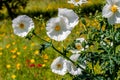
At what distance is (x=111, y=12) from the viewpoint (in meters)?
3.37

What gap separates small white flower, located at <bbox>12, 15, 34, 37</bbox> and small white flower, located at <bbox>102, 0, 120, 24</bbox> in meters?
0.61

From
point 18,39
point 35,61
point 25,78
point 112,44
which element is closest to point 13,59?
point 35,61

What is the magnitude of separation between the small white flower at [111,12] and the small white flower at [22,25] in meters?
0.61

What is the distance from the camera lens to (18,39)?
9273 mm

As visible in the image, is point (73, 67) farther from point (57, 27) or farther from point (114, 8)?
point (114, 8)

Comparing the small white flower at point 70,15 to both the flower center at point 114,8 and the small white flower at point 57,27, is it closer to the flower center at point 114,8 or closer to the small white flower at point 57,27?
the small white flower at point 57,27

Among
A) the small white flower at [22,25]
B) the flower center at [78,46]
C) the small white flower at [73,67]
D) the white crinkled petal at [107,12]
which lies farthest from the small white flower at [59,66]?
the white crinkled petal at [107,12]

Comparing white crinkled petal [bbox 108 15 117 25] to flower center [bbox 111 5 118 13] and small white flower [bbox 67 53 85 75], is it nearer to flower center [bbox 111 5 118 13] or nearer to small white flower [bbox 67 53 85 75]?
flower center [bbox 111 5 118 13]

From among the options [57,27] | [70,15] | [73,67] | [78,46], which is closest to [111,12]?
[70,15]

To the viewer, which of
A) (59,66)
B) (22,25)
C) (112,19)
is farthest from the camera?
(59,66)

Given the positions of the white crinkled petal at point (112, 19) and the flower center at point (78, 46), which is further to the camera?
the flower center at point (78, 46)

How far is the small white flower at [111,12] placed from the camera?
334 cm

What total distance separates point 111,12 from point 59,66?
30.6 inches

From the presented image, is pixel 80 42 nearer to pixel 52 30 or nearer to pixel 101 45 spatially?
pixel 101 45
